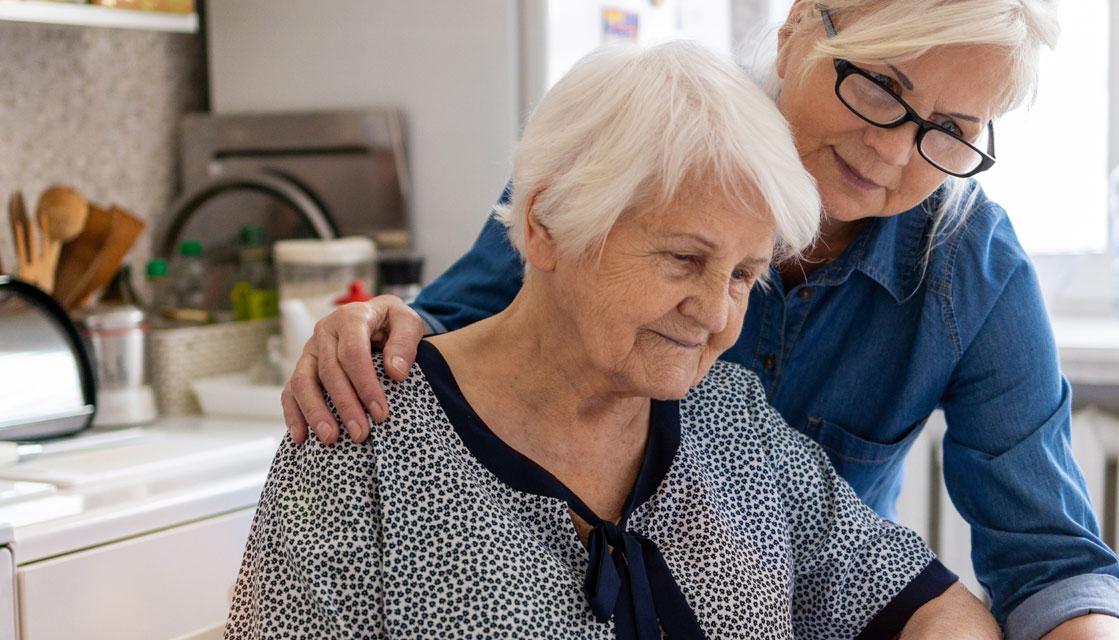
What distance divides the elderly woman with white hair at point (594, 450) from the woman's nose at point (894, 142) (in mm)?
135

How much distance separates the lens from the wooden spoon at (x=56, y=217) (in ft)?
6.70

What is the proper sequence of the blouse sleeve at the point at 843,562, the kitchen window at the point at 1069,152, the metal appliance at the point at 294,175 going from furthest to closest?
the kitchen window at the point at 1069,152, the metal appliance at the point at 294,175, the blouse sleeve at the point at 843,562

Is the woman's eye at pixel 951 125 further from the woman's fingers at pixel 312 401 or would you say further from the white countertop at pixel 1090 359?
the white countertop at pixel 1090 359

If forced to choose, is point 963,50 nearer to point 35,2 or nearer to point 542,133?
point 542,133

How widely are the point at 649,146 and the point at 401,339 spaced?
0.32 m

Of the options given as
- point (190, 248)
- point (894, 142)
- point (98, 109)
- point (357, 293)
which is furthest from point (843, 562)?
point (98, 109)

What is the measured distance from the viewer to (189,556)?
5.29ft

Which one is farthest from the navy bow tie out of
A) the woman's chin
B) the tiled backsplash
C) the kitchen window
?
the kitchen window

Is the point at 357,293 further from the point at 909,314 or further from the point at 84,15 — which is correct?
the point at 909,314

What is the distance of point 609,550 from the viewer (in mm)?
1143

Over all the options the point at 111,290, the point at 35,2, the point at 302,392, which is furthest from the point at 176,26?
the point at 302,392

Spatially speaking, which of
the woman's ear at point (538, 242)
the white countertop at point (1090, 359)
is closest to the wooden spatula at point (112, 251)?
the woman's ear at point (538, 242)

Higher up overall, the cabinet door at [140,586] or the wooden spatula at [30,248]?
the wooden spatula at [30,248]

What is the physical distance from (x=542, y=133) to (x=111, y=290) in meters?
1.31
